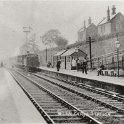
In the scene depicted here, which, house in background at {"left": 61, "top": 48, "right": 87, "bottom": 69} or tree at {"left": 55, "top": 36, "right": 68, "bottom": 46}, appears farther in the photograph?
tree at {"left": 55, "top": 36, "right": 68, "bottom": 46}

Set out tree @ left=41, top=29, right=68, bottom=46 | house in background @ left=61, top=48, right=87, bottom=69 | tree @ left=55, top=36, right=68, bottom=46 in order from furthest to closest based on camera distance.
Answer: tree @ left=41, top=29, right=68, bottom=46 < tree @ left=55, top=36, right=68, bottom=46 < house in background @ left=61, top=48, right=87, bottom=69

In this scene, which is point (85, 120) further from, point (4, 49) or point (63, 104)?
point (4, 49)

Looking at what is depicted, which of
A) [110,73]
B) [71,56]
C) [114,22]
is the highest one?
[114,22]

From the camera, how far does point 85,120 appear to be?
9352mm

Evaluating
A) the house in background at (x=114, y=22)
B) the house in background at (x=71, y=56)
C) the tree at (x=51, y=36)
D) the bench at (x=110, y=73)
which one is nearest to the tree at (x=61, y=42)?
the tree at (x=51, y=36)

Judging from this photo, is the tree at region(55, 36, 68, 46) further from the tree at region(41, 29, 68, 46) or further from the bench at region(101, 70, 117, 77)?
the bench at region(101, 70, 117, 77)

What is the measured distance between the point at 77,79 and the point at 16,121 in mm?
19169

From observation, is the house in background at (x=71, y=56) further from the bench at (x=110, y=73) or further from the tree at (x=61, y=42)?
the tree at (x=61, y=42)

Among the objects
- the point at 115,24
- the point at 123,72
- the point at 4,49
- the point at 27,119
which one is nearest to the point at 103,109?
the point at 27,119

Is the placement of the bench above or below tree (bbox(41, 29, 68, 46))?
below

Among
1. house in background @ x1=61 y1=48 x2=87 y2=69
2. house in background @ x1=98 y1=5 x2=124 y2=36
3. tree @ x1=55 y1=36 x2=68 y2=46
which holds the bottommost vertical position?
house in background @ x1=61 y1=48 x2=87 y2=69

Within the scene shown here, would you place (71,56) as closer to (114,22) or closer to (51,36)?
(114,22)

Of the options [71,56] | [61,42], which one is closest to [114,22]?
[71,56]

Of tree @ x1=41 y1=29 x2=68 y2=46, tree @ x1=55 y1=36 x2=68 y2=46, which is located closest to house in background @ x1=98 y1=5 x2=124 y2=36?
tree @ x1=55 y1=36 x2=68 y2=46
